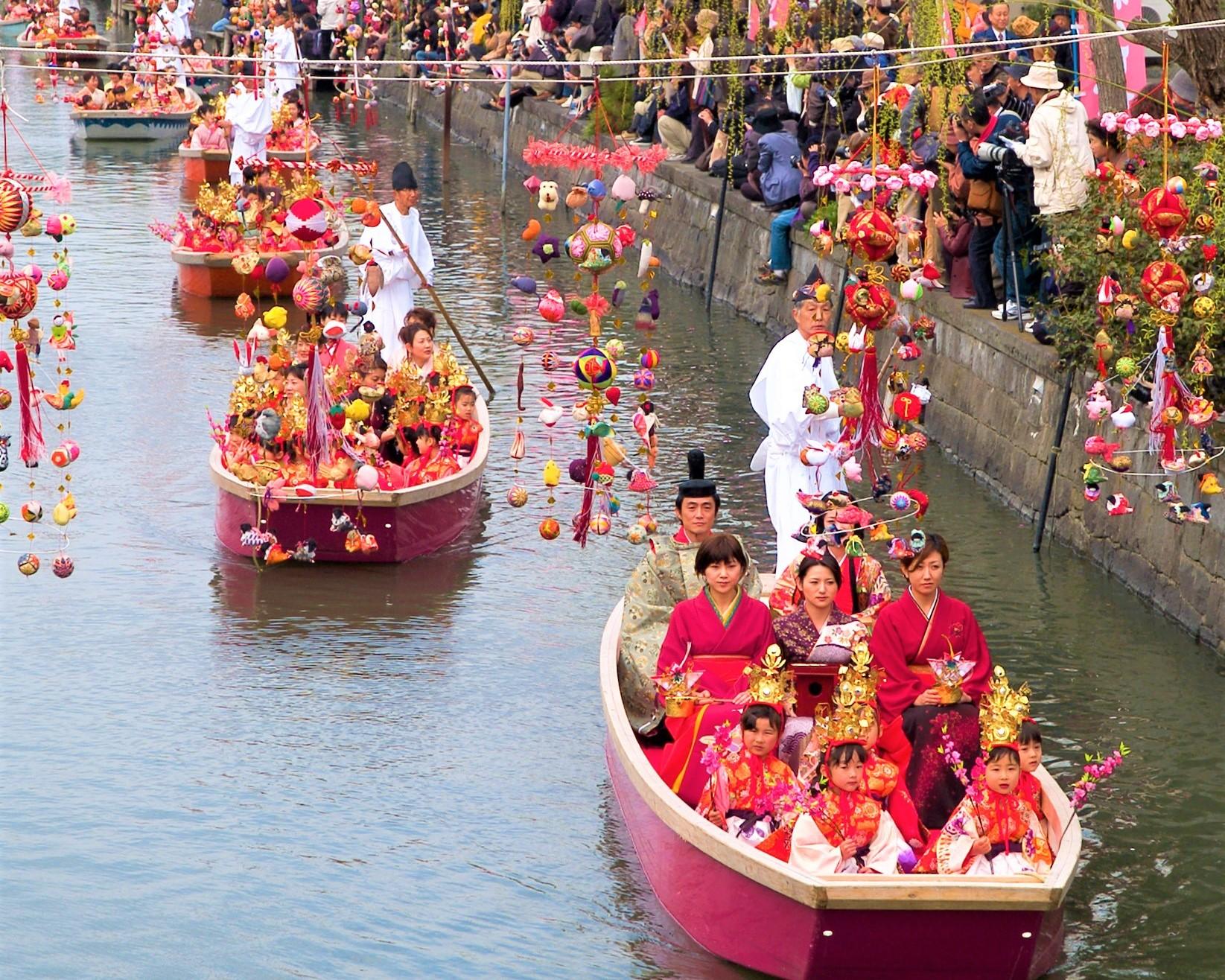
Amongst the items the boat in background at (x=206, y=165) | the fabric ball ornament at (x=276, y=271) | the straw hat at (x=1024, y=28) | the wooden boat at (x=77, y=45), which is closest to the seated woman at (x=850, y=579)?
the fabric ball ornament at (x=276, y=271)

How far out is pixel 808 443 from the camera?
10.2 metres

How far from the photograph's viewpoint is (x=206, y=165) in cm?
2686

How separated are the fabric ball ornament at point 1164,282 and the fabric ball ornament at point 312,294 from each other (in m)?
4.55

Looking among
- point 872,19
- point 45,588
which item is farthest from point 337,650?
point 872,19

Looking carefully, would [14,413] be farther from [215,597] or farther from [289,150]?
[289,150]

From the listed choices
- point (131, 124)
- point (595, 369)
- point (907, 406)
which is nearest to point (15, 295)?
point (595, 369)

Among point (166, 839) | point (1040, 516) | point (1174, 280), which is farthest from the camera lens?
point (1040, 516)

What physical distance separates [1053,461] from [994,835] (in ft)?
18.3

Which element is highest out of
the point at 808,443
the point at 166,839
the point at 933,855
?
the point at 808,443

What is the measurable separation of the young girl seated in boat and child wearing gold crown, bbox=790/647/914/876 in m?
5.47

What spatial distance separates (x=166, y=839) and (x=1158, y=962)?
3.84 meters

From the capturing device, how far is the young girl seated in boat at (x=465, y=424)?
41.8ft

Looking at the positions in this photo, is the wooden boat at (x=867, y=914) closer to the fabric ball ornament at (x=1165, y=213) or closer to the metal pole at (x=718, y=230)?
the fabric ball ornament at (x=1165, y=213)

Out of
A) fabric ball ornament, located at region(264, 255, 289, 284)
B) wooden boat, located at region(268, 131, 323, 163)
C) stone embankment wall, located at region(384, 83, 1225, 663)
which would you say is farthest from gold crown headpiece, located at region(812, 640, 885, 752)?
wooden boat, located at region(268, 131, 323, 163)
